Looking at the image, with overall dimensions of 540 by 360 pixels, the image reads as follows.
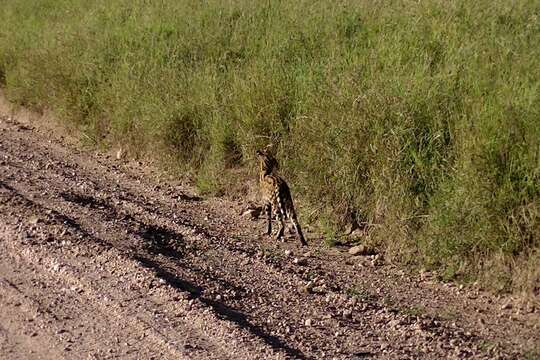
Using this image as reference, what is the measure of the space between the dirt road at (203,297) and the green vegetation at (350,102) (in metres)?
0.56

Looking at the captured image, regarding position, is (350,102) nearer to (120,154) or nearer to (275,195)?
(275,195)

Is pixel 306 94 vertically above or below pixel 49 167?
above

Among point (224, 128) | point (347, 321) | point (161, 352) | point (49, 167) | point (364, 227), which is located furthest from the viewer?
point (49, 167)

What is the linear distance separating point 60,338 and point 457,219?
3534 millimetres

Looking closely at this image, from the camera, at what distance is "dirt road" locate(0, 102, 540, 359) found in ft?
19.7

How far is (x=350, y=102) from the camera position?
9.10 metres

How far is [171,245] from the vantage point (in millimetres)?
8289

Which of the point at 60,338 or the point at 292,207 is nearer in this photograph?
the point at 60,338

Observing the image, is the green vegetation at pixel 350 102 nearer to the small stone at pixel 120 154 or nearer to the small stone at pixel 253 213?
the small stone at pixel 120 154

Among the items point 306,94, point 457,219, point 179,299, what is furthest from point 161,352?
point 306,94

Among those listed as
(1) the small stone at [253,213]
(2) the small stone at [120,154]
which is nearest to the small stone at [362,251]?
(1) the small stone at [253,213]

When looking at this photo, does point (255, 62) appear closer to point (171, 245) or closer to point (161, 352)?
point (171, 245)

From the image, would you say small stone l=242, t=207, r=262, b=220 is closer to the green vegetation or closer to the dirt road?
the dirt road

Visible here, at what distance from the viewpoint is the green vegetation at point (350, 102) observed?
757 centimetres
